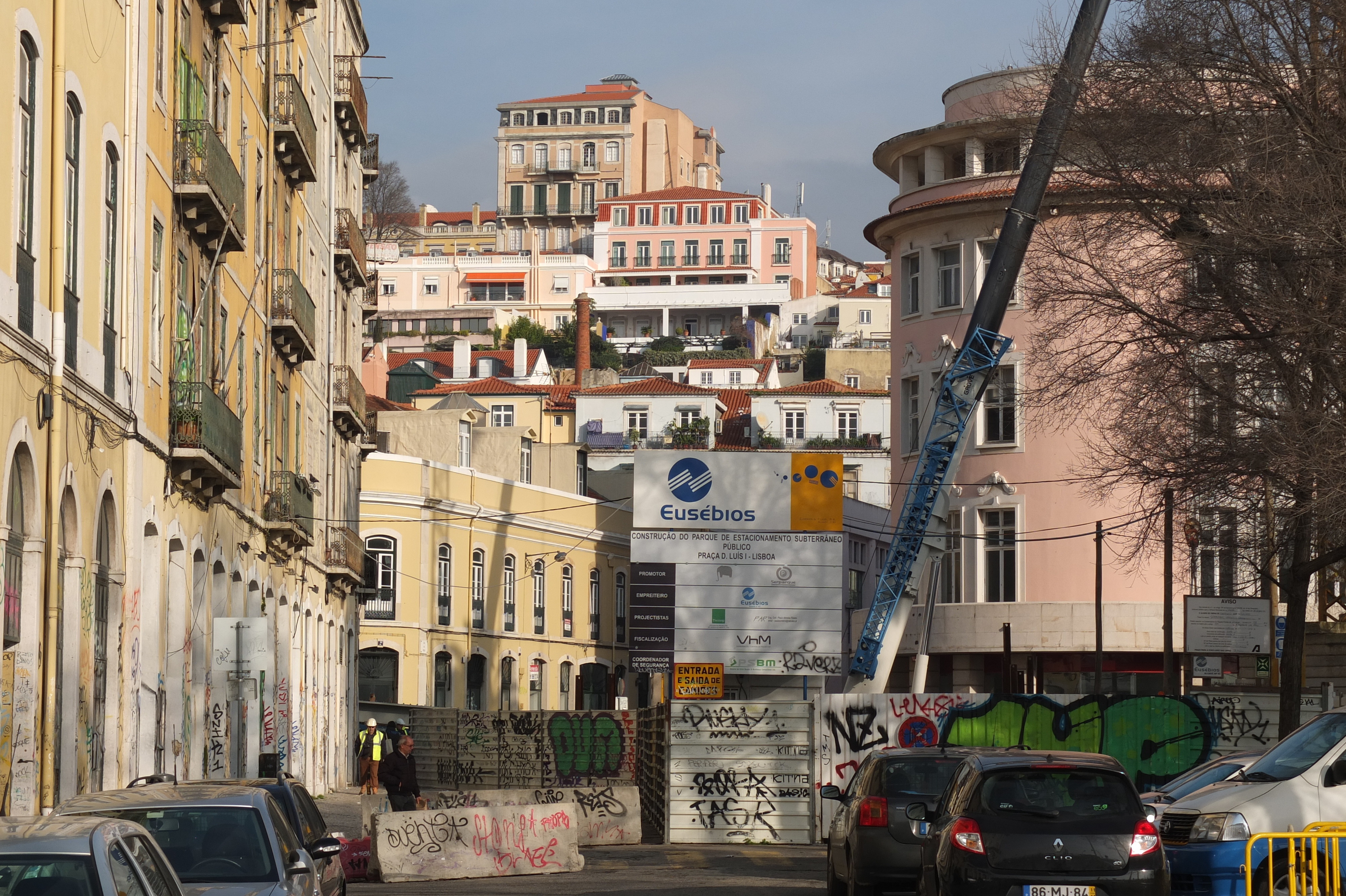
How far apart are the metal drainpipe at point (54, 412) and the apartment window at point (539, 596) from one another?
48866mm

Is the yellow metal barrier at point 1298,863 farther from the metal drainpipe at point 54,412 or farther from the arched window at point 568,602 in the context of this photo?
the arched window at point 568,602

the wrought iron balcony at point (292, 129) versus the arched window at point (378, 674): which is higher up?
the wrought iron balcony at point (292, 129)

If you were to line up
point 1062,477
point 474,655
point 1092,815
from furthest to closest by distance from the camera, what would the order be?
point 474,655, point 1062,477, point 1092,815

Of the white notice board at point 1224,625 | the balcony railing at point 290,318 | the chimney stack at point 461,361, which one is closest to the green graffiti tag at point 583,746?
the balcony railing at point 290,318

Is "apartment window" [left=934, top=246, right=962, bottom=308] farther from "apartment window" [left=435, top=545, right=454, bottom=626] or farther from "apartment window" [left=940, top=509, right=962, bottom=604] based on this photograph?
"apartment window" [left=435, top=545, right=454, bottom=626]

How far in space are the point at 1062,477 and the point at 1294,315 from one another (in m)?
30.7

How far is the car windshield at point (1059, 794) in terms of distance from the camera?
45.9 ft

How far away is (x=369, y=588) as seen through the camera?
5416cm

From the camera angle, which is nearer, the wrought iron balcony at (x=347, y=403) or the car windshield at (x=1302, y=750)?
the car windshield at (x=1302, y=750)

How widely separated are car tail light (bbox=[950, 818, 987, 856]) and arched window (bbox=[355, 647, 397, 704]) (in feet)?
161

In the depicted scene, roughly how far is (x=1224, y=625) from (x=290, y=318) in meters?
17.4

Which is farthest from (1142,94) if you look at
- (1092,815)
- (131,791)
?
(131,791)

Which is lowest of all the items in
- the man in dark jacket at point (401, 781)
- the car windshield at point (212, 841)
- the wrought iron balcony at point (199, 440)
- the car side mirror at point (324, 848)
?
the man in dark jacket at point (401, 781)

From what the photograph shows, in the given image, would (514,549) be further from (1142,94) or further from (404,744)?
(1142,94)
